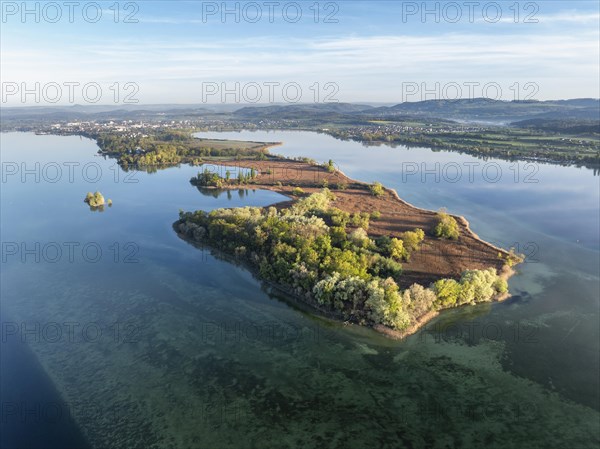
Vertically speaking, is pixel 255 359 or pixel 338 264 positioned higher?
pixel 338 264

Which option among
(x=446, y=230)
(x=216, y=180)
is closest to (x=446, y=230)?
(x=446, y=230)

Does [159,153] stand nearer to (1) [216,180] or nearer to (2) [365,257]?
(1) [216,180]

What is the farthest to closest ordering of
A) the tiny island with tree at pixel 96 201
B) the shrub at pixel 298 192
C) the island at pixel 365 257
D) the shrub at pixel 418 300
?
the shrub at pixel 298 192 → the tiny island with tree at pixel 96 201 → the island at pixel 365 257 → the shrub at pixel 418 300

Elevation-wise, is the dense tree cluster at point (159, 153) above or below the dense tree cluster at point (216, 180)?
above

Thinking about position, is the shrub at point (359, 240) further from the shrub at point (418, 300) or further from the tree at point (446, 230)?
the tree at point (446, 230)

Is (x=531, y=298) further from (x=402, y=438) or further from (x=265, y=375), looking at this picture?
(x=265, y=375)

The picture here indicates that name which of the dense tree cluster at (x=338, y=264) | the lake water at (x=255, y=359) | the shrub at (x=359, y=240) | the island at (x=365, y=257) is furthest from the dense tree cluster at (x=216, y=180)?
the shrub at (x=359, y=240)

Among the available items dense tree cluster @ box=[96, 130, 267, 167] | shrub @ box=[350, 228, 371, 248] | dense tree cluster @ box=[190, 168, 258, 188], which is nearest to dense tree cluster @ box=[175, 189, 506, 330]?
shrub @ box=[350, 228, 371, 248]
